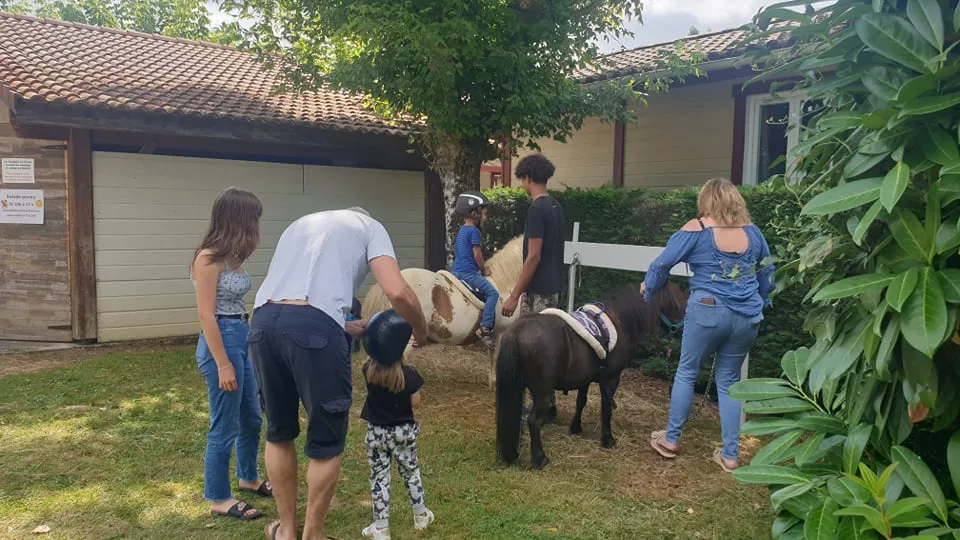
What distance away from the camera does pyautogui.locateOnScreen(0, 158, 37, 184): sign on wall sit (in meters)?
8.36

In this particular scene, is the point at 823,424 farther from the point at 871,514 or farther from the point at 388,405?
the point at 388,405

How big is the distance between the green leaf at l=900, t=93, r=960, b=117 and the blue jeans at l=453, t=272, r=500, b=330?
4315 mm

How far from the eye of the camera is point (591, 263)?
5965 mm

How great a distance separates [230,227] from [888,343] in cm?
285

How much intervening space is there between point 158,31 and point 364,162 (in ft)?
68.0

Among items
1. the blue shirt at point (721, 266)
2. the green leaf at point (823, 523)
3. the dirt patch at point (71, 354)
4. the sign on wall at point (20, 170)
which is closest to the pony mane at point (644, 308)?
the blue shirt at point (721, 266)

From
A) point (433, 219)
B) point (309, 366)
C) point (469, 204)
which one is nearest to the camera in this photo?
point (309, 366)

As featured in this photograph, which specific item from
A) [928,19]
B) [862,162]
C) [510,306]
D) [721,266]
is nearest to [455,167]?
[510,306]

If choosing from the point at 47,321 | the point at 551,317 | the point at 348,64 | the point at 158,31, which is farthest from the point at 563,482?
the point at 158,31

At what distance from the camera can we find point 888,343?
1.68m

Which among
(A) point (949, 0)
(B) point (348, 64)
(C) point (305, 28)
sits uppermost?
(C) point (305, 28)

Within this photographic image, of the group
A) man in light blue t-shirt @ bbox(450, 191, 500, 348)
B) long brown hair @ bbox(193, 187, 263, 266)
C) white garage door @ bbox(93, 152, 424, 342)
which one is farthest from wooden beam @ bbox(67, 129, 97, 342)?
long brown hair @ bbox(193, 187, 263, 266)

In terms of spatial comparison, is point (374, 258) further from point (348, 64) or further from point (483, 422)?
point (348, 64)

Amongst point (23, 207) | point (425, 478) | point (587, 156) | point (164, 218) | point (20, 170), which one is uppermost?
point (587, 156)
